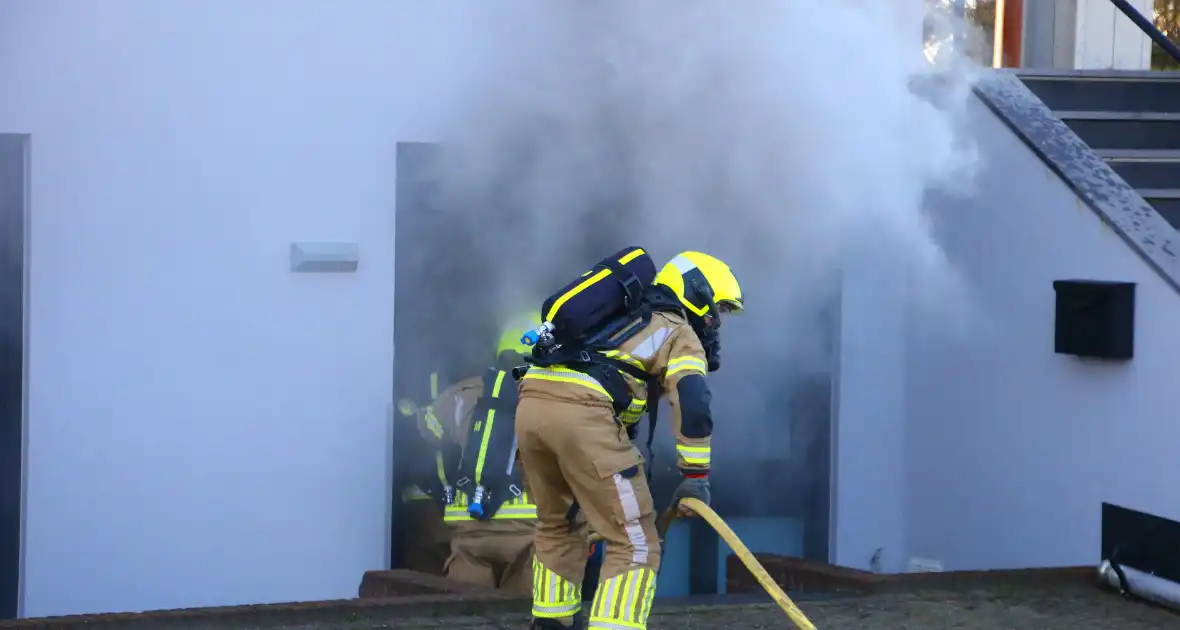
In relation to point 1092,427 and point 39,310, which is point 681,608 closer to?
point 1092,427

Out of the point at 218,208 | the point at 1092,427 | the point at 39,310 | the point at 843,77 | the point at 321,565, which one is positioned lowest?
the point at 321,565

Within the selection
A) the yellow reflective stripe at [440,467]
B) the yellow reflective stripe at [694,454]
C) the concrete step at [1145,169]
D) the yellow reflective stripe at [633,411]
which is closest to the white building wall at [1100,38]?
the concrete step at [1145,169]

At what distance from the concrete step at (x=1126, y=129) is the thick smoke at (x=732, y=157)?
82 centimetres

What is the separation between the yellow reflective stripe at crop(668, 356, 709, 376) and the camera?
4477 mm

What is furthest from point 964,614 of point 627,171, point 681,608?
point 627,171

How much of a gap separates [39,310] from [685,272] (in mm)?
3017

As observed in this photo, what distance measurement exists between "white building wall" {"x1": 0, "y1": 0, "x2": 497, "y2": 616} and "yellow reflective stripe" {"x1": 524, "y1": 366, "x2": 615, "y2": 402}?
2165mm

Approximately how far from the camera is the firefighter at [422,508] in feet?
22.0

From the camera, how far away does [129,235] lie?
20.6ft

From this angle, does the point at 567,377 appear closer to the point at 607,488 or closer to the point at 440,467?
the point at 607,488

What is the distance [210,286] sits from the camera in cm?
640

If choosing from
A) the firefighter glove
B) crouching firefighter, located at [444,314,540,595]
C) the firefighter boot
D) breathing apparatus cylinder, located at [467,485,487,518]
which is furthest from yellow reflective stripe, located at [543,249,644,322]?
breathing apparatus cylinder, located at [467,485,487,518]

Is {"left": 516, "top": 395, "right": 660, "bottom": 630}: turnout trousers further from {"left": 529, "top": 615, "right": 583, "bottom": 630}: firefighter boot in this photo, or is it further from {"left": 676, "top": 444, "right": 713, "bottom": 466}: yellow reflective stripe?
{"left": 529, "top": 615, "right": 583, "bottom": 630}: firefighter boot

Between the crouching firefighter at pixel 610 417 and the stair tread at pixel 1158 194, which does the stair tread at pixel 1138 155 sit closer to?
the stair tread at pixel 1158 194
